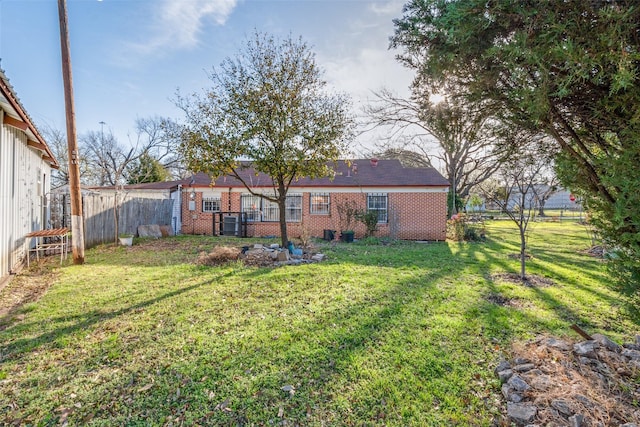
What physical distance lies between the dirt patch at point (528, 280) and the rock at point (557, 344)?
10.3ft

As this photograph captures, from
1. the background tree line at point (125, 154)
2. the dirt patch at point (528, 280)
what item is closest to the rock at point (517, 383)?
the dirt patch at point (528, 280)

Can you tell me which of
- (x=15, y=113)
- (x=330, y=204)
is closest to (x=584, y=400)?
(x=15, y=113)

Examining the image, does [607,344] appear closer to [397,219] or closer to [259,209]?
[397,219]

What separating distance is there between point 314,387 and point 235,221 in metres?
13.2

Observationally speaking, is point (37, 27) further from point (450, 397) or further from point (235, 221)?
point (450, 397)

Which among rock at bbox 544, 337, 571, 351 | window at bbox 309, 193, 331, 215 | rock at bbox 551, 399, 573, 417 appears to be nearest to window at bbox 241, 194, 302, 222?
window at bbox 309, 193, 331, 215

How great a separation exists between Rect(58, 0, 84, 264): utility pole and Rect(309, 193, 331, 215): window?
9418 millimetres

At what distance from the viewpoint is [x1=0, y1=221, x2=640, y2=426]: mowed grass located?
259 cm

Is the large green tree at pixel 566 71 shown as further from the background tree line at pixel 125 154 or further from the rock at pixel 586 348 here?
the background tree line at pixel 125 154

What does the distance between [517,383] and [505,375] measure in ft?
0.61

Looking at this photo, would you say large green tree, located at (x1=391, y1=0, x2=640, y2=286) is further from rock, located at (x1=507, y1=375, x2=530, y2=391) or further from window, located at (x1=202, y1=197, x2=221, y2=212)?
window, located at (x1=202, y1=197, x2=221, y2=212)

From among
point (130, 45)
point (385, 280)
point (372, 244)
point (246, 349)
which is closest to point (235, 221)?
point (372, 244)

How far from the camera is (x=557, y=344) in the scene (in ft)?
11.2

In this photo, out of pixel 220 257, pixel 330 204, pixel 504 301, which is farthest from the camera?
pixel 330 204
